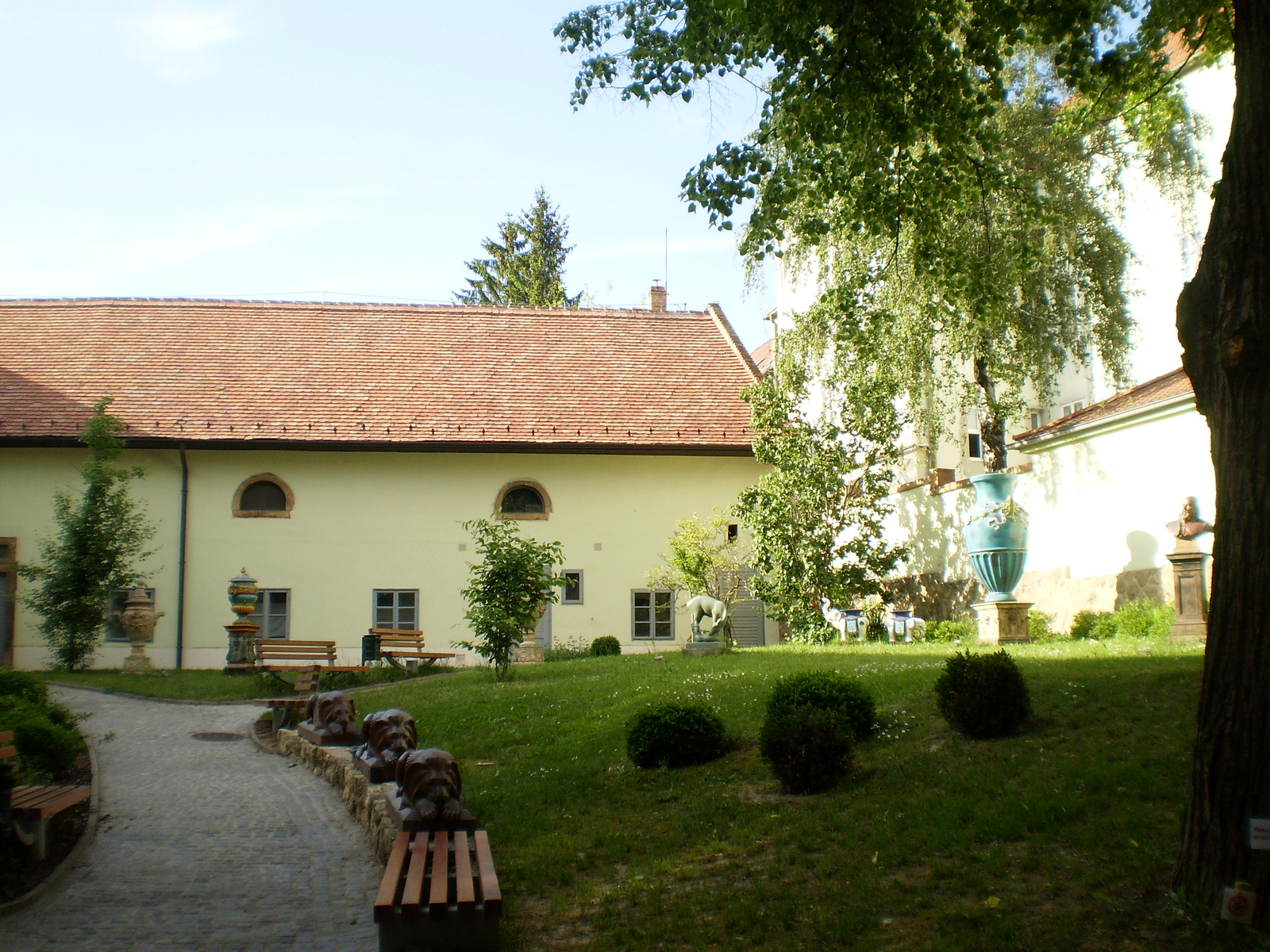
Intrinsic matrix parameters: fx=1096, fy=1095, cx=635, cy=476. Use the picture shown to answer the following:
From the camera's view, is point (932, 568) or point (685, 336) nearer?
point (932, 568)

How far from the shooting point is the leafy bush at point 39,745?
30.4 feet

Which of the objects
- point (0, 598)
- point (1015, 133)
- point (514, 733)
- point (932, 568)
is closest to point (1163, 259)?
point (1015, 133)

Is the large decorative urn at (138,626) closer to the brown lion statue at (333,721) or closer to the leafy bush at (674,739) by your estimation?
the brown lion statue at (333,721)

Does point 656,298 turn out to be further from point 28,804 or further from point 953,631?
point 28,804

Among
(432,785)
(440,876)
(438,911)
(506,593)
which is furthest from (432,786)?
(506,593)

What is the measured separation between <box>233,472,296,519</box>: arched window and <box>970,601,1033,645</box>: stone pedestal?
14.4 meters

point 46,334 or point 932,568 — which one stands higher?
point 46,334

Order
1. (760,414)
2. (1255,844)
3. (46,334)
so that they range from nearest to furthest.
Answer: (1255,844), (760,414), (46,334)

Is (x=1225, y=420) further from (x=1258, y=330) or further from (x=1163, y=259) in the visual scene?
(x=1163, y=259)

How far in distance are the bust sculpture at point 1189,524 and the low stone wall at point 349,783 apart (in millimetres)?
9633

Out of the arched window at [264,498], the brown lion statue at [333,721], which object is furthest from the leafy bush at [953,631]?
the arched window at [264,498]

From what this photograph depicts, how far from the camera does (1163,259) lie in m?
A: 19.2

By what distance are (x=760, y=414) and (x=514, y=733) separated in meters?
11.5

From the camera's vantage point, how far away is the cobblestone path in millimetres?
6219
